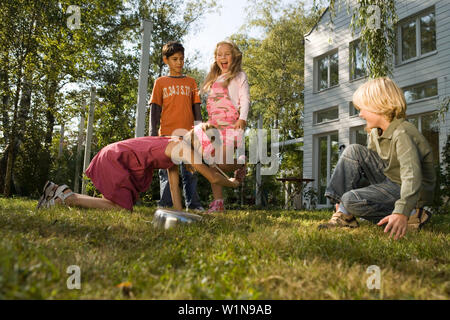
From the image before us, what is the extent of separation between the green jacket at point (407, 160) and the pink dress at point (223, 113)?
1333mm

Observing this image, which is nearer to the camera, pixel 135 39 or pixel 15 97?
pixel 15 97

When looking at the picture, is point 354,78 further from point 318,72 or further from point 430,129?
point 430,129

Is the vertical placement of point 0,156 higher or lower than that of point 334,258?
higher

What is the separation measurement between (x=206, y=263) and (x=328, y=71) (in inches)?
484

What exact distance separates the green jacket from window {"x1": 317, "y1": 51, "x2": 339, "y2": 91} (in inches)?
405

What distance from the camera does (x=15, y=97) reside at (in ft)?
30.2

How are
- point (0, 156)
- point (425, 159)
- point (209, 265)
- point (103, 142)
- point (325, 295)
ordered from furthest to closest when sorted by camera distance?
point (0, 156) < point (103, 142) < point (425, 159) < point (209, 265) < point (325, 295)

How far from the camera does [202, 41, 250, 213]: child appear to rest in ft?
12.3

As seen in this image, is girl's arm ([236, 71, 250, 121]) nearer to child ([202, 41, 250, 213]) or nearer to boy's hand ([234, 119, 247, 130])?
child ([202, 41, 250, 213])

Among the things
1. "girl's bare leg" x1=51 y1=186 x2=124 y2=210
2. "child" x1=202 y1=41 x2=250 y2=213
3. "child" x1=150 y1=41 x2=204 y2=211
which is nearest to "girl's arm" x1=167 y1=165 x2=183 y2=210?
"child" x1=202 y1=41 x2=250 y2=213

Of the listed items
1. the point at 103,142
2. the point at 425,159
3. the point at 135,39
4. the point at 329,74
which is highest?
the point at 135,39

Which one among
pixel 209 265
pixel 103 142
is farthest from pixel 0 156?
pixel 209 265
